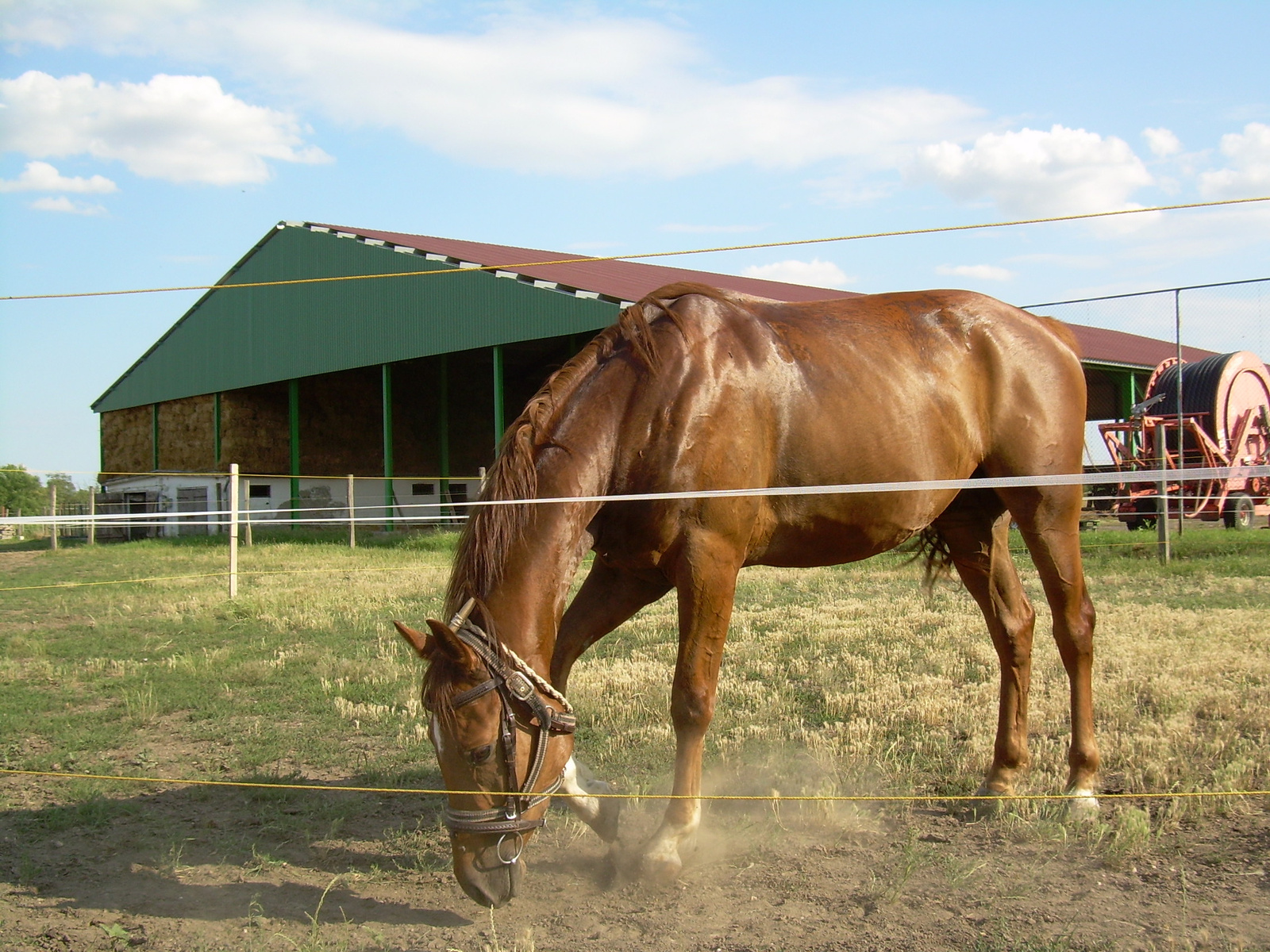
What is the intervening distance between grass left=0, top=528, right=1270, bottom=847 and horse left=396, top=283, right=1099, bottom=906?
25.9 inches

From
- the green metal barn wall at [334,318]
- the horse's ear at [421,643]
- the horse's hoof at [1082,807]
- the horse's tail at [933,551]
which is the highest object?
the green metal barn wall at [334,318]

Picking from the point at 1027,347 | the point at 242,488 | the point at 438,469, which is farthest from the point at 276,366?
the point at 1027,347

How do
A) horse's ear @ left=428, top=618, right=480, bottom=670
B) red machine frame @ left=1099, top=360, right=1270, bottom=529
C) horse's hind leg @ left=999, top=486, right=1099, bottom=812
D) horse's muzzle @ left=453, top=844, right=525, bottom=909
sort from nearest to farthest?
1. horse's ear @ left=428, top=618, right=480, bottom=670
2. horse's muzzle @ left=453, top=844, right=525, bottom=909
3. horse's hind leg @ left=999, top=486, right=1099, bottom=812
4. red machine frame @ left=1099, top=360, right=1270, bottom=529

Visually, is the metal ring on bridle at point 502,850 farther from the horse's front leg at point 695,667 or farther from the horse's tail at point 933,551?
the horse's tail at point 933,551

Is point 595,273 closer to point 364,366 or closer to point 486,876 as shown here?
point 364,366

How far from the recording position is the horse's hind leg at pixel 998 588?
4.42 meters

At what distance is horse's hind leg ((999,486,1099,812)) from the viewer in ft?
14.3

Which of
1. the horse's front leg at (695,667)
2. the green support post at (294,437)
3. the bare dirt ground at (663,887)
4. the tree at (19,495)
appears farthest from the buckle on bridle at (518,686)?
the tree at (19,495)

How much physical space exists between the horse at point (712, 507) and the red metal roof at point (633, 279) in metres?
12.1

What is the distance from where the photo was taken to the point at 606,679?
6.10m

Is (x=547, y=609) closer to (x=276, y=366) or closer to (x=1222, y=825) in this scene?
(x=1222, y=825)

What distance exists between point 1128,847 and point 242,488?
74.8 ft

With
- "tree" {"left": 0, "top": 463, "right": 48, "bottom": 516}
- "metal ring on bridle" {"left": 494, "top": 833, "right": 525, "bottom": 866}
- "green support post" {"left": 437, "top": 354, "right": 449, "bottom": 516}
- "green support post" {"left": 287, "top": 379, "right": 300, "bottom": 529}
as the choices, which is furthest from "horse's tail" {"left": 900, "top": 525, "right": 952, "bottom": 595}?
"tree" {"left": 0, "top": 463, "right": 48, "bottom": 516}

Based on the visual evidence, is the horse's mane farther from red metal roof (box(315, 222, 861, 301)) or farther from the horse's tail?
red metal roof (box(315, 222, 861, 301))
